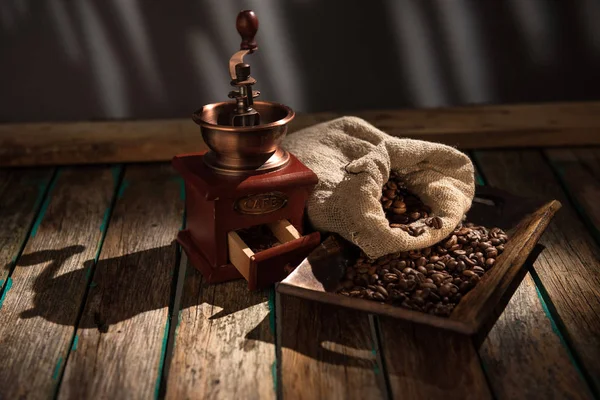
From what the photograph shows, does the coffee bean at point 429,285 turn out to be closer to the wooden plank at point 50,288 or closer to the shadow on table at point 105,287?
the shadow on table at point 105,287

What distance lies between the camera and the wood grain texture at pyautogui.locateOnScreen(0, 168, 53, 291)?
1.97 metres

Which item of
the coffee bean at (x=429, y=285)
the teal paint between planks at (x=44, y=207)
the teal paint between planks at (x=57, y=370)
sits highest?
the teal paint between planks at (x=44, y=207)

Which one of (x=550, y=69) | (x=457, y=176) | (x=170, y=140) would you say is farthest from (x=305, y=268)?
(x=550, y=69)

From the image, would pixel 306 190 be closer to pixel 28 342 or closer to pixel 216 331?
pixel 216 331

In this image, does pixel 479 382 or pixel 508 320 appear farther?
pixel 508 320

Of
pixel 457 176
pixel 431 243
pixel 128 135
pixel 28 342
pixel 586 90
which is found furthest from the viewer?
pixel 586 90

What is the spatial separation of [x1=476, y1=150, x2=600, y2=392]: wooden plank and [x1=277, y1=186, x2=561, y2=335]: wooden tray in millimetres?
101

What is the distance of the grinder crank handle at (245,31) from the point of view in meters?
1.64

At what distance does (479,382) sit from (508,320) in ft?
0.81

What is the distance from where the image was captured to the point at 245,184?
167 cm

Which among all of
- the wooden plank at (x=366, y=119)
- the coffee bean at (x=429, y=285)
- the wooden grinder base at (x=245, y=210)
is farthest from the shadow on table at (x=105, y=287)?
the wooden plank at (x=366, y=119)

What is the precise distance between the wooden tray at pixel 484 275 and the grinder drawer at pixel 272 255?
0.15ft

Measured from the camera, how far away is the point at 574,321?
64.9 inches

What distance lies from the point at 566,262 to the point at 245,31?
1039 millimetres
